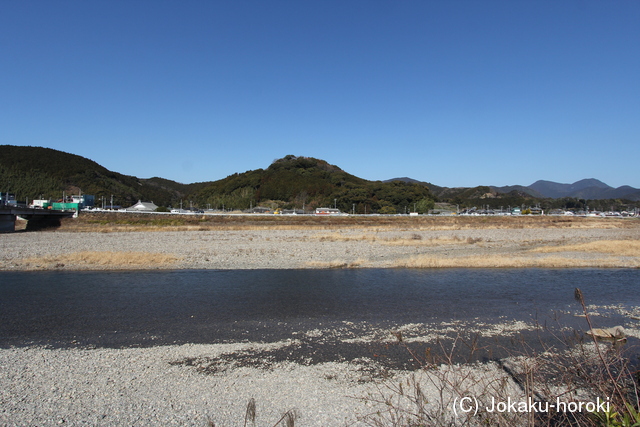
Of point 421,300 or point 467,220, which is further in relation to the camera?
point 467,220

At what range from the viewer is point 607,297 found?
48.7 feet

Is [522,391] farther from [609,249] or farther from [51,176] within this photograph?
[51,176]

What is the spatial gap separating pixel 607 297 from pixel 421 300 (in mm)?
7301

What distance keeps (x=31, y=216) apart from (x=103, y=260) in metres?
45.2

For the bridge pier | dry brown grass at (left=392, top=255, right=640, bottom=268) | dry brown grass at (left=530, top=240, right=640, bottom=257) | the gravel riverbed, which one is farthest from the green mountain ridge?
the gravel riverbed

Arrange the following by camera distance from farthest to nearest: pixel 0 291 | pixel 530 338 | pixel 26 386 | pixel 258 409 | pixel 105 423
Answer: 1. pixel 0 291
2. pixel 530 338
3. pixel 26 386
4. pixel 258 409
5. pixel 105 423

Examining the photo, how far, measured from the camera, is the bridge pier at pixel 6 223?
47.8 m

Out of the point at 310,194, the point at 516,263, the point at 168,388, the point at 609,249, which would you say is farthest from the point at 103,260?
the point at 310,194

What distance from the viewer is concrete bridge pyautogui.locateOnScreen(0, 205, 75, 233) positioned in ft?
159

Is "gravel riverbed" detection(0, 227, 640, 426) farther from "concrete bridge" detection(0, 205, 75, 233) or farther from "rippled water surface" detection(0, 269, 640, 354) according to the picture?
"concrete bridge" detection(0, 205, 75, 233)

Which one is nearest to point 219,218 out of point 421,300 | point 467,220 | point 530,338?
point 467,220

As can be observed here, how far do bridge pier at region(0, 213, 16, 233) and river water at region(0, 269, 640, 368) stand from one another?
117 ft

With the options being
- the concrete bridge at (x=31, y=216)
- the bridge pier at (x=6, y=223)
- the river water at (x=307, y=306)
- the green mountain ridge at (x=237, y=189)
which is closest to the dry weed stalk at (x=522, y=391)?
the river water at (x=307, y=306)

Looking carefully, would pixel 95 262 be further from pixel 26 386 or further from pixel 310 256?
pixel 26 386
